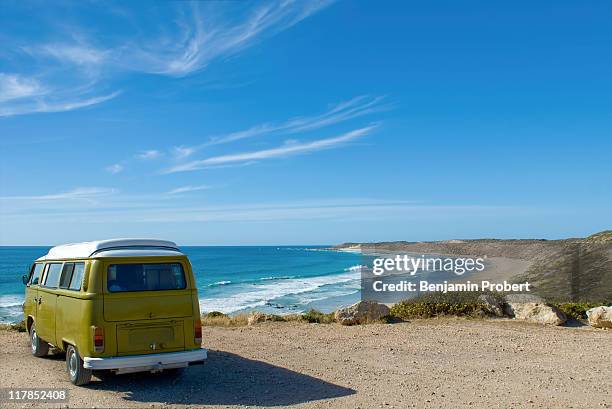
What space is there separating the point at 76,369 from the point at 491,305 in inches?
517

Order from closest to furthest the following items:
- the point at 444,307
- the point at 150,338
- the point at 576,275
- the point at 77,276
Result: 1. the point at 150,338
2. the point at 77,276
3. the point at 444,307
4. the point at 576,275

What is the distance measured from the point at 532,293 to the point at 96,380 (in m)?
15.3

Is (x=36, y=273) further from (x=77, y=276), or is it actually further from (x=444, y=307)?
(x=444, y=307)

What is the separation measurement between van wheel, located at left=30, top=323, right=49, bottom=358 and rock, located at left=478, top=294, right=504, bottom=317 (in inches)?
501

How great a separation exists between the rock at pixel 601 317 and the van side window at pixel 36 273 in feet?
46.6

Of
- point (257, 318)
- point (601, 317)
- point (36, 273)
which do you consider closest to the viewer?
A: point (36, 273)

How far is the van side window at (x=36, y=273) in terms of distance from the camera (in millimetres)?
11125

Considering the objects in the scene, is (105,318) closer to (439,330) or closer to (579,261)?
(439,330)

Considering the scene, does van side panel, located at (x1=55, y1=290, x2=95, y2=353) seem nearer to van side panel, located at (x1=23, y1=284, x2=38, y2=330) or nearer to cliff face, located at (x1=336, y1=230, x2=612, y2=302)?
van side panel, located at (x1=23, y1=284, x2=38, y2=330)

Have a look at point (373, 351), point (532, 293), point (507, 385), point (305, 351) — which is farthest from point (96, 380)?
point (532, 293)

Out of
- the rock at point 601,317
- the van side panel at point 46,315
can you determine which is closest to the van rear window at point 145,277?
the van side panel at point 46,315

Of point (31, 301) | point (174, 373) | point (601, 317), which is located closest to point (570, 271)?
point (601, 317)

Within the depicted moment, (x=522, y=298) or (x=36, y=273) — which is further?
(x=522, y=298)

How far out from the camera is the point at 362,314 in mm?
16766
